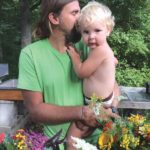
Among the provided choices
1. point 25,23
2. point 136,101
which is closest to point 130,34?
point 25,23

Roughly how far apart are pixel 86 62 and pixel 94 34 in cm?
17

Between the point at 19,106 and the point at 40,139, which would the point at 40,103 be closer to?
the point at 40,139

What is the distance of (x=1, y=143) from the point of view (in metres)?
2.04

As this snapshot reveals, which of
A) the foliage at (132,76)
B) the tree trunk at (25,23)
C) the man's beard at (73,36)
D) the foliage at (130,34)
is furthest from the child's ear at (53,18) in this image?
the tree trunk at (25,23)

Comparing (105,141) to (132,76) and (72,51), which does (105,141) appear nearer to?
(72,51)

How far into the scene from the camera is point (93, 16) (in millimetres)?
2463

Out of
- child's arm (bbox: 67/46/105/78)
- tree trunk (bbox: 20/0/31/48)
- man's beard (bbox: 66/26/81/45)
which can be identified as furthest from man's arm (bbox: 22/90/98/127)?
tree trunk (bbox: 20/0/31/48)

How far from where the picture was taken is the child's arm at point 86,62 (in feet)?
7.90

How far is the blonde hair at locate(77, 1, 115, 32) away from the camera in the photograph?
7.97ft

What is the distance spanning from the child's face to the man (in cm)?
9

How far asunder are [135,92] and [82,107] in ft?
4.59

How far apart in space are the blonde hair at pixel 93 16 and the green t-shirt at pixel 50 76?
223 millimetres

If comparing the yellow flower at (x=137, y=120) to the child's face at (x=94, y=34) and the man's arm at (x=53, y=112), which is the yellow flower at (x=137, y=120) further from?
the child's face at (x=94, y=34)

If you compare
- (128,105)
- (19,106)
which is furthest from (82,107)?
(19,106)
